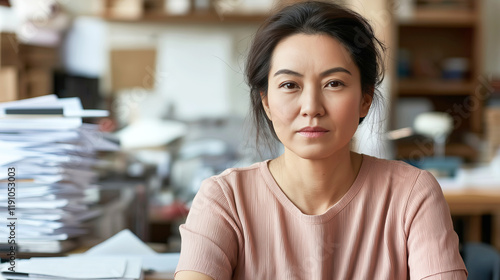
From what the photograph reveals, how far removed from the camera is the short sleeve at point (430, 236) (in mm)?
968

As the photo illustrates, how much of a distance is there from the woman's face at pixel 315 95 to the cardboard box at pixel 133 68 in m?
3.32

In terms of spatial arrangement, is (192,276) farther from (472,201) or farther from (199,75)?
(199,75)

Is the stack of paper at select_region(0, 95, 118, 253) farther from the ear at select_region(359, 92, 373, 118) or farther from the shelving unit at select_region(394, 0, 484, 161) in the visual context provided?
the shelving unit at select_region(394, 0, 484, 161)

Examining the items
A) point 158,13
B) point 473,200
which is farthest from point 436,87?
point 158,13

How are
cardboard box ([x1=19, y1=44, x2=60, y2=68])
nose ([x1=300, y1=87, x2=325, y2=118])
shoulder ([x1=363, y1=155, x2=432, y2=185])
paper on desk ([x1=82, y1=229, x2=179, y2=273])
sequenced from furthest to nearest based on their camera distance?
1. cardboard box ([x1=19, y1=44, x2=60, y2=68])
2. paper on desk ([x1=82, y1=229, x2=179, y2=273])
3. shoulder ([x1=363, y1=155, x2=432, y2=185])
4. nose ([x1=300, y1=87, x2=325, y2=118])

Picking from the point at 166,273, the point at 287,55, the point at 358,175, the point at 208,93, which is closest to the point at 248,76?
the point at 287,55

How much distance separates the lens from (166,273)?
1.20 metres

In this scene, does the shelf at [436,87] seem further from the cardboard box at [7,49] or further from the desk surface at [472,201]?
the cardboard box at [7,49]

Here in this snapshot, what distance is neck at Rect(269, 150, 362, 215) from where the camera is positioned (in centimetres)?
103

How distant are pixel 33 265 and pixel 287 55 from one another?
56cm

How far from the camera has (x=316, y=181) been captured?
1.04 m

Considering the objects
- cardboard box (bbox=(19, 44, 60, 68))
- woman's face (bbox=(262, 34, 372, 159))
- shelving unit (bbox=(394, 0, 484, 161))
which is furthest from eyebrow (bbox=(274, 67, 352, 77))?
shelving unit (bbox=(394, 0, 484, 161))

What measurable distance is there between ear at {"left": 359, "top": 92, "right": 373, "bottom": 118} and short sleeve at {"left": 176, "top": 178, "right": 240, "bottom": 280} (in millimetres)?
258

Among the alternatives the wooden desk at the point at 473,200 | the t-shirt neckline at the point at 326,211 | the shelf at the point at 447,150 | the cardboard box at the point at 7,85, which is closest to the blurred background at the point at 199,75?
the shelf at the point at 447,150
